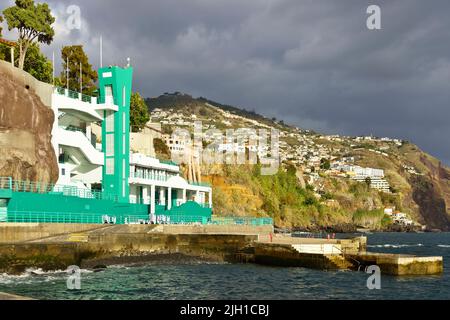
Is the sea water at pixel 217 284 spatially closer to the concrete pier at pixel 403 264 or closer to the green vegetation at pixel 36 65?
the concrete pier at pixel 403 264

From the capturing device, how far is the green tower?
5241 cm

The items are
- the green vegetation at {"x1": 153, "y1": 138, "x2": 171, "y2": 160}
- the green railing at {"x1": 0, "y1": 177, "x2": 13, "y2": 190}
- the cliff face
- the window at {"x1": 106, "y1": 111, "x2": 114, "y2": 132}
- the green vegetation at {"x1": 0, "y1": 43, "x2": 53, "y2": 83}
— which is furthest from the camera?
the green vegetation at {"x1": 153, "y1": 138, "x2": 171, "y2": 160}

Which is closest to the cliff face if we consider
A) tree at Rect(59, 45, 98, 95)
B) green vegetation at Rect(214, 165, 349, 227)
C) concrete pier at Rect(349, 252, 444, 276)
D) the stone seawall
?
the stone seawall

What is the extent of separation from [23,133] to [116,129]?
13397mm

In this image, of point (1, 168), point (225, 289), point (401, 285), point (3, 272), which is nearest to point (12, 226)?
point (3, 272)

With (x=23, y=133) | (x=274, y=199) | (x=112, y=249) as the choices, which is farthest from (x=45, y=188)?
(x=274, y=199)

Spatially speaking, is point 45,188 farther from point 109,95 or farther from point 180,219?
point 180,219

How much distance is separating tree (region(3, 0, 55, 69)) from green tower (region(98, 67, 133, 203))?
397 inches

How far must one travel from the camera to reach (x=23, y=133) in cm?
4094

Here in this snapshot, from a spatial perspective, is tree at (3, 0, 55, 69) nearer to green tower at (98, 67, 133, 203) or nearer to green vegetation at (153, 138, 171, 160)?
green tower at (98, 67, 133, 203)

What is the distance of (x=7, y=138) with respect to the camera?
128 ft

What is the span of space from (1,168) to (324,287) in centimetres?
2502

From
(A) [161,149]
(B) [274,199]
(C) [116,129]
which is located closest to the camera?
(C) [116,129]

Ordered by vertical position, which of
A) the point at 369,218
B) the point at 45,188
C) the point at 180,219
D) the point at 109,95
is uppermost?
the point at 109,95
